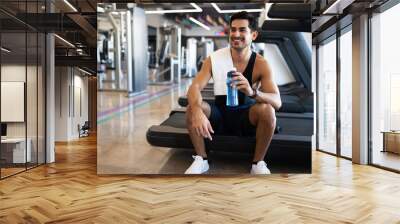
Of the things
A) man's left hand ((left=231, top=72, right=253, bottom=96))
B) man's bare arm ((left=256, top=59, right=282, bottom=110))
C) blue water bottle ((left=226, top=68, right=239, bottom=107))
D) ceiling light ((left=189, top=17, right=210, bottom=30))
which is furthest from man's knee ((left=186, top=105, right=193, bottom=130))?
ceiling light ((left=189, top=17, right=210, bottom=30))

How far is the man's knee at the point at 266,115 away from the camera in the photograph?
17.0 ft

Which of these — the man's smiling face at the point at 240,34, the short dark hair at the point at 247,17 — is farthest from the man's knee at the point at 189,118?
the short dark hair at the point at 247,17

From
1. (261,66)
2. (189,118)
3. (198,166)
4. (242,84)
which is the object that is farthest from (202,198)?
(261,66)

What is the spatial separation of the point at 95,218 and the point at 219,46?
9.24 feet

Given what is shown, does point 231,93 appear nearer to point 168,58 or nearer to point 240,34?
point 240,34

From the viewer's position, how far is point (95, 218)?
336 centimetres

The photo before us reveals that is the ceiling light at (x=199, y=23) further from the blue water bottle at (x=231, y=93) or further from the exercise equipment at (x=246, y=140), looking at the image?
the exercise equipment at (x=246, y=140)

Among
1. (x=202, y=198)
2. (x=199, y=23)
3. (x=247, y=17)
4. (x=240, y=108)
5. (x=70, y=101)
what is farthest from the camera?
(x=70, y=101)

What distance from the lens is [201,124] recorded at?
5.16 m

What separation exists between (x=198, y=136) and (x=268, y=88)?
3.47 feet

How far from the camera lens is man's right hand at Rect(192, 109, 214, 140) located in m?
5.16

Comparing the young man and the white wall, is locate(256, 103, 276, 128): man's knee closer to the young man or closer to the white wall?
the young man

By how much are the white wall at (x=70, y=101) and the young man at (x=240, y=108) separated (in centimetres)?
357

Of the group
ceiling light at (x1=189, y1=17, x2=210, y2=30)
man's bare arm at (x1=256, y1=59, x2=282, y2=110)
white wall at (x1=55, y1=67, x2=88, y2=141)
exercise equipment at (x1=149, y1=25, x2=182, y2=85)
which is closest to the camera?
man's bare arm at (x1=256, y1=59, x2=282, y2=110)
